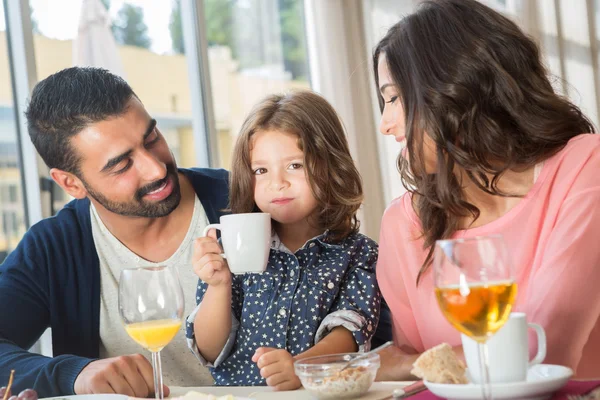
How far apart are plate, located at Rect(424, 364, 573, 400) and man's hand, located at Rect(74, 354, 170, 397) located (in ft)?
1.90


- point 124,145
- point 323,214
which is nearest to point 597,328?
point 323,214

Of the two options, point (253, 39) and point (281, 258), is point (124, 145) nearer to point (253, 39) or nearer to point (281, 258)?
point (281, 258)

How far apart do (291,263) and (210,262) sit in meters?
0.26

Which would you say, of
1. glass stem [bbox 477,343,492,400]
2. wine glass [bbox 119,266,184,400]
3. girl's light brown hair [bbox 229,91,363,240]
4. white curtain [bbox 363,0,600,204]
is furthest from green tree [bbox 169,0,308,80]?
glass stem [bbox 477,343,492,400]

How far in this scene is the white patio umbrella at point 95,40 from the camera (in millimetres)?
3246

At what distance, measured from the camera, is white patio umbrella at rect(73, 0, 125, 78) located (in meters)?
3.25

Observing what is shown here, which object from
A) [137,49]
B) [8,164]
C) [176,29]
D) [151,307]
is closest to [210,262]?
[151,307]

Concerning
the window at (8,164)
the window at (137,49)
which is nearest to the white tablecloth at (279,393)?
the window at (8,164)

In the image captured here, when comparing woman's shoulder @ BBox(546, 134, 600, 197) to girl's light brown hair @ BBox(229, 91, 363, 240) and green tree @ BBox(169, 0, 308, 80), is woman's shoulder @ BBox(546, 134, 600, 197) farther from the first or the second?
green tree @ BBox(169, 0, 308, 80)

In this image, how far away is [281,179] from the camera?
1.75 meters

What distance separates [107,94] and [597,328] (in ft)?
4.50

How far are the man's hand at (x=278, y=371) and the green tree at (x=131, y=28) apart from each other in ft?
8.02

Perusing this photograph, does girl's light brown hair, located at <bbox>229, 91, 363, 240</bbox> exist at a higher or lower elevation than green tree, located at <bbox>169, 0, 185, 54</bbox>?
lower

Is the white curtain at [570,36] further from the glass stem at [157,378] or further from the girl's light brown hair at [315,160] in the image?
the glass stem at [157,378]
